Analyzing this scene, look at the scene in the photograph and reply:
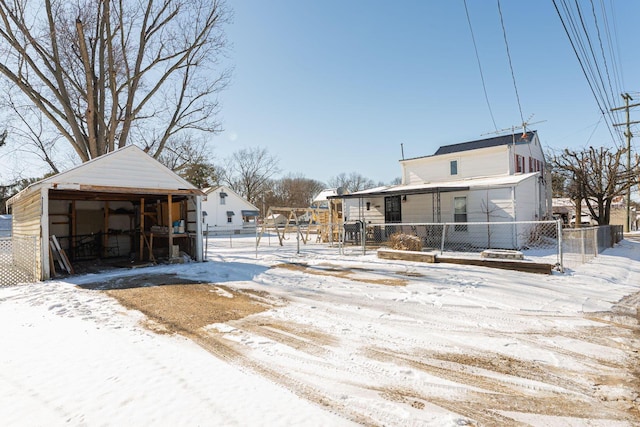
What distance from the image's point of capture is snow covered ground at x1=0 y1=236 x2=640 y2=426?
8.52ft

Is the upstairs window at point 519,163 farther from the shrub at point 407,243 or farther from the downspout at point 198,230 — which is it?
the downspout at point 198,230

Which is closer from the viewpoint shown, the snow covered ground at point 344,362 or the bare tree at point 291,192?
the snow covered ground at point 344,362

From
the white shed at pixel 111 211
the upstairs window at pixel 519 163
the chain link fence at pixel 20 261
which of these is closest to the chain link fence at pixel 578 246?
the upstairs window at pixel 519 163

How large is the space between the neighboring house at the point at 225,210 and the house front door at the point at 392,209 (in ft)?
68.6

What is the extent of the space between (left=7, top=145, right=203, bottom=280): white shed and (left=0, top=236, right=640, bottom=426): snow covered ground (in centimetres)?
355

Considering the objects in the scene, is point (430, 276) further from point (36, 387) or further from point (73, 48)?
point (73, 48)

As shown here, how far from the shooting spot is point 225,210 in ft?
128

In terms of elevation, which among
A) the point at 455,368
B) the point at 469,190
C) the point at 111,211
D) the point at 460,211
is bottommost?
the point at 455,368

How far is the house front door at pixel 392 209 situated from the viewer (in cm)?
1817

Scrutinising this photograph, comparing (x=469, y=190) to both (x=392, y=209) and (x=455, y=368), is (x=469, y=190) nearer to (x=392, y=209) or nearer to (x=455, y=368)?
(x=392, y=209)

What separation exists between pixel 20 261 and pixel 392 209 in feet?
52.8

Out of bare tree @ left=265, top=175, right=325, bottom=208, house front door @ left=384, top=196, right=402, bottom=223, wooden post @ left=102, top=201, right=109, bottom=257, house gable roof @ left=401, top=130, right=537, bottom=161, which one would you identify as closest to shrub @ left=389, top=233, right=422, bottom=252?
house front door @ left=384, top=196, right=402, bottom=223

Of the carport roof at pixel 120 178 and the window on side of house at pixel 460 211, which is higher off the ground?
the carport roof at pixel 120 178

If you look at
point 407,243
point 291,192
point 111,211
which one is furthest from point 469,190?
point 291,192
